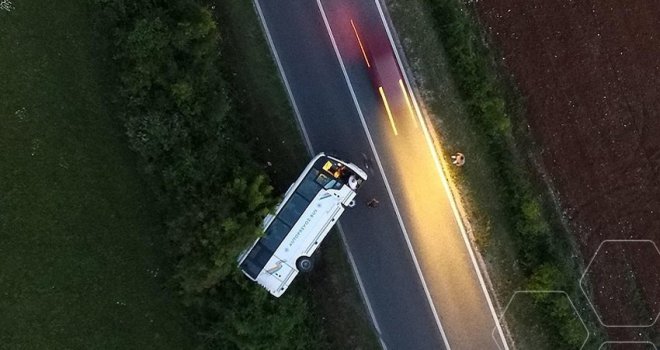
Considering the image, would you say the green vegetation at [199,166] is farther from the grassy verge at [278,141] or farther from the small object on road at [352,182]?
the small object on road at [352,182]

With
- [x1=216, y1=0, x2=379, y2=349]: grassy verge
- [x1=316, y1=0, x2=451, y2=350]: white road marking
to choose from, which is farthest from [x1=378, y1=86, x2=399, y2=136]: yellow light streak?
[x1=216, y1=0, x2=379, y2=349]: grassy verge

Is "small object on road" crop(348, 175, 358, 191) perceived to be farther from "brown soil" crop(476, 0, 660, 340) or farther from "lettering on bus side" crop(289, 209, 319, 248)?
"brown soil" crop(476, 0, 660, 340)

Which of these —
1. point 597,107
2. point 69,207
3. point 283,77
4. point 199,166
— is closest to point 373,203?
point 283,77

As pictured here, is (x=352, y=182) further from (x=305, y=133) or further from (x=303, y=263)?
(x=303, y=263)

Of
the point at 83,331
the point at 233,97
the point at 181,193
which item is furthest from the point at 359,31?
the point at 83,331

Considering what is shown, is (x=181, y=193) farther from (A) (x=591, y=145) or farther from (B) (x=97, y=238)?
(A) (x=591, y=145)

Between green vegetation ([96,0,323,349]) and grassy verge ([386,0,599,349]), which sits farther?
grassy verge ([386,0,599,349])
